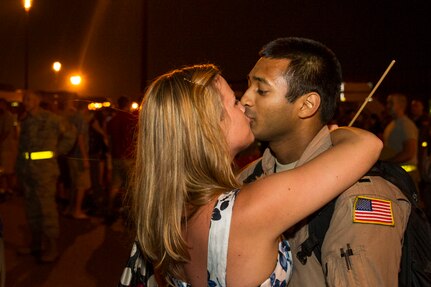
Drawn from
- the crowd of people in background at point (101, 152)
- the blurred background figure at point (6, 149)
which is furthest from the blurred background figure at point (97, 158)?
the blurred background figure at point (6, 149)

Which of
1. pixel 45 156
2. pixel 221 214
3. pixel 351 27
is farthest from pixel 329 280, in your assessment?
pixel 351 27

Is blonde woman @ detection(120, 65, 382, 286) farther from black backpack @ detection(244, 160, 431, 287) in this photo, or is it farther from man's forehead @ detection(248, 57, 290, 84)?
man's forehead @ detection(248, 57, 290, 84)

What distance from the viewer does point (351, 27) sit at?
62.4 ft

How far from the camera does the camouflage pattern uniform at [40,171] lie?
6.31 m

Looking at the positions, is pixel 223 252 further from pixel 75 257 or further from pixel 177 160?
pixel 75 257

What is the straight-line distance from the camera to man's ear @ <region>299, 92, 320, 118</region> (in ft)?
7.31

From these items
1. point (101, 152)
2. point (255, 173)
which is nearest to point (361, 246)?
point (255, 173)

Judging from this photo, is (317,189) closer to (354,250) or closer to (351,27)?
(354,250)

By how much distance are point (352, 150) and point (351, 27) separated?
18.2m

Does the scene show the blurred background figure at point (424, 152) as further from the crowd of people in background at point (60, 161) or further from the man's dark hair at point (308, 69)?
the man's dark hair at point (308, 69)

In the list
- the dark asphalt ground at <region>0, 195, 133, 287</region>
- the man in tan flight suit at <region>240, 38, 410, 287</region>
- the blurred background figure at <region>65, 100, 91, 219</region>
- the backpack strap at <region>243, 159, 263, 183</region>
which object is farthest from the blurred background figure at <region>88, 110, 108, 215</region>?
the man in tan flight suit at <region>240, 38, 410, 287</region>

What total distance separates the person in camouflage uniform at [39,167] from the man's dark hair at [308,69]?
4608 mm

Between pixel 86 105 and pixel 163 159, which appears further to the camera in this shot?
pixel 86 105

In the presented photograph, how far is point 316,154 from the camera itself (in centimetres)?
209
